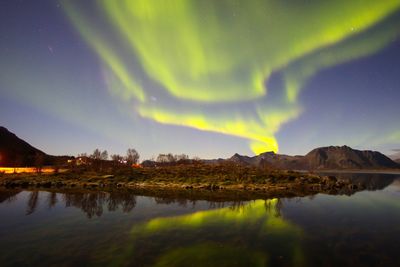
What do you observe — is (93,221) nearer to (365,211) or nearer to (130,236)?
(130,236)

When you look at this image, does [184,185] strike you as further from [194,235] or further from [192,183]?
[194,235]

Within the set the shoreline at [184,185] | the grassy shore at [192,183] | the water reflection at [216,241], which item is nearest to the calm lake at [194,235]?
the water reflection at [216,241]

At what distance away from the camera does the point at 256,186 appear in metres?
68.7

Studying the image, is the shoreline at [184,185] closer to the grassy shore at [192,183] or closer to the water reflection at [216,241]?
the grassy shore at [192,183]

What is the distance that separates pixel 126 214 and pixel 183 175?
52.5 metres

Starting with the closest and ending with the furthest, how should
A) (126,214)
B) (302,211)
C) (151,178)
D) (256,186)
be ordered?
1. (126,214)
2. (302,211)
3. (256,186)
4. (151,178)

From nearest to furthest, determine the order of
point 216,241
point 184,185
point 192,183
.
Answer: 1. point 216,241
2. point 184,185
3. point 192,183

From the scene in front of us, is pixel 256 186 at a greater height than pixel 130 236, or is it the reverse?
pixel 256 186

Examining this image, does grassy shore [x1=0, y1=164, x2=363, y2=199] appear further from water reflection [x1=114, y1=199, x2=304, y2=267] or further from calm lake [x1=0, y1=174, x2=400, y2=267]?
water reflection [x1=114, y1=199, x2=304, y2=267]

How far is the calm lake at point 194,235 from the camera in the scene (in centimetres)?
1867

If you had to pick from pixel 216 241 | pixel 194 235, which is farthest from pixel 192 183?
pixel 216 241

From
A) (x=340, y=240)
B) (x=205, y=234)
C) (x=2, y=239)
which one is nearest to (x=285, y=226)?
(x=340, y=240)

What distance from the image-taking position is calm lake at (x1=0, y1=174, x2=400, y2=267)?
18.7m

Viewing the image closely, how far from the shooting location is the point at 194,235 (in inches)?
990
